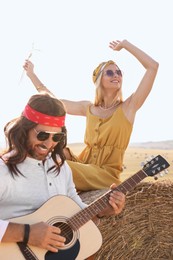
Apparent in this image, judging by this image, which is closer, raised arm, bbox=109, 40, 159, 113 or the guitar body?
the guitar body

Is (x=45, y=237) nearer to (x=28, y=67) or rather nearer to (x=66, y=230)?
(x=66, y=230)

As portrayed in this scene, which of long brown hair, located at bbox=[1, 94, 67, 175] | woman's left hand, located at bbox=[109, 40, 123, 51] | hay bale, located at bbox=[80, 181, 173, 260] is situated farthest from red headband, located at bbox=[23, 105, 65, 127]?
woman's left hand, located at bbox=[109, 40, 123, 51]

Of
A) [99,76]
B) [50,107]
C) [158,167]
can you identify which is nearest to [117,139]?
[99,76]

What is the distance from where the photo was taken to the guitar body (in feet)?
9.77

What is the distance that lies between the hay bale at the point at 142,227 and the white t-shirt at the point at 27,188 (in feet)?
4.43

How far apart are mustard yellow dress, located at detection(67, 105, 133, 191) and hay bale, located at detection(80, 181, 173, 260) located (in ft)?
0.79

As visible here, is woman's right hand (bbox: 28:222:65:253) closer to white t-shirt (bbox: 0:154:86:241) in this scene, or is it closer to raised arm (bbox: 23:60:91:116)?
white t-shirt (bbox: 0:154:86:241)

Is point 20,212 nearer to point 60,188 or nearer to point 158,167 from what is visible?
point 60,188

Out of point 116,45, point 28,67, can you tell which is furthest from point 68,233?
point 28,67

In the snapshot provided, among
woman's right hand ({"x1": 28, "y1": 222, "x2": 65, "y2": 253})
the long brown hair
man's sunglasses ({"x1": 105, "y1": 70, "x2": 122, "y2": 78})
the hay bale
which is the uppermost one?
the long brown hair

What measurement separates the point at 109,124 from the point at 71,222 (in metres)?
1.48

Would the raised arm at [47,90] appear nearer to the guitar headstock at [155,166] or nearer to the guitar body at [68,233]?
the guitar headstock at [155,166]

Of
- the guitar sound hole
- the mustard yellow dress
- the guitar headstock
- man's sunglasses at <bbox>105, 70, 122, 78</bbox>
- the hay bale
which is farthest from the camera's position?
man's sunglasses at <bbox>105, 70, 122, 78</bbox>

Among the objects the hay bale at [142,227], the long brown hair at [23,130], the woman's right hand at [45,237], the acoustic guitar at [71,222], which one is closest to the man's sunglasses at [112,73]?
the hay bale at [142,227]
